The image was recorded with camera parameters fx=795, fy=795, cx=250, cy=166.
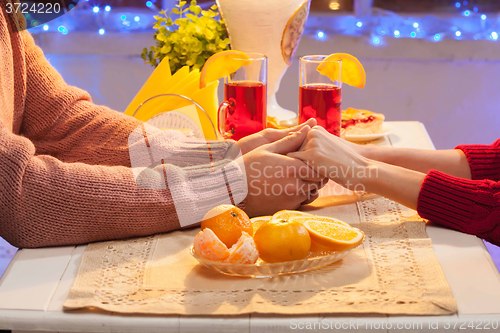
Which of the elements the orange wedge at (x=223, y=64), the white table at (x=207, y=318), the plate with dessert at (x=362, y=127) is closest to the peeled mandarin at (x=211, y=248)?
the white table at (x=207, y=318)

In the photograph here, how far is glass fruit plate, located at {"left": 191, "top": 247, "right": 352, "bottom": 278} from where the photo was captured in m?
1.03

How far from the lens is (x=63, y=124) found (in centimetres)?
153

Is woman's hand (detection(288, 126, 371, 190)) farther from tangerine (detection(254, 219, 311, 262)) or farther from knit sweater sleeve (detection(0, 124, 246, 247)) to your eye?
tangerine (detection(254, 219, 311, 262))

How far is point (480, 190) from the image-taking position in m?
1.28

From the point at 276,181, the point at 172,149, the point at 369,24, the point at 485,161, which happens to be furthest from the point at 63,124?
the point at 369,24

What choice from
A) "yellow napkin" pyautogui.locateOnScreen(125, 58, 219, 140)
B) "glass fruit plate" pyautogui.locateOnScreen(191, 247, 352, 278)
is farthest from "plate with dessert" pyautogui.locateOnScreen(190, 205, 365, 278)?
"yellow napkin" pyautogui.locateOnScreen(125, 58, 219, 140)

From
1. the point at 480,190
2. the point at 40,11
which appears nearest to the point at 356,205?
the point at 480,190

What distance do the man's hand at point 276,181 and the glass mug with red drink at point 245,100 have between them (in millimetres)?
210

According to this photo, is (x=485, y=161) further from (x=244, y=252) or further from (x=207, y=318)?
(x=207, y=318)

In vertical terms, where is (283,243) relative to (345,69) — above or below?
below

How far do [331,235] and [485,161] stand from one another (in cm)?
57

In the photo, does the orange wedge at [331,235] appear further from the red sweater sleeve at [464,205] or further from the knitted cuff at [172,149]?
the knitted cuff at [172,149]

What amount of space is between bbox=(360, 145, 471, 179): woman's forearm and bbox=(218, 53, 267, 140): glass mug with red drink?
8.9 inches

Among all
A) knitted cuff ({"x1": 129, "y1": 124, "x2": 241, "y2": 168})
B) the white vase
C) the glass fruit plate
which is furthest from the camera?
the white vase
